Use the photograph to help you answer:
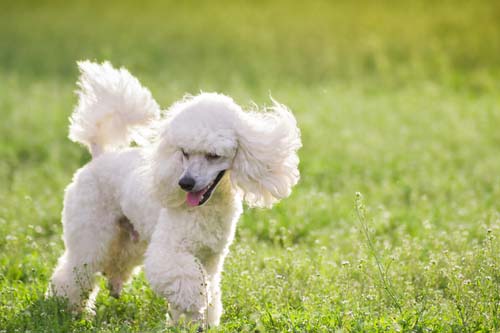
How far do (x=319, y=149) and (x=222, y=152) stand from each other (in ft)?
20.8

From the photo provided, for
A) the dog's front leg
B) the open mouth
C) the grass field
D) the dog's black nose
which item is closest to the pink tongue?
the open mouth

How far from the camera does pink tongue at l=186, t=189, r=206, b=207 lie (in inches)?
180

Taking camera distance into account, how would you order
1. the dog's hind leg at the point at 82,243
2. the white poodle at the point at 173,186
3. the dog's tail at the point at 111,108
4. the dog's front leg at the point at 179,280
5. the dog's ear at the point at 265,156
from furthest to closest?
the dog's tail at the point at 111,108 < the dog's hind leg at the point at 82,243 < the dog's ear at the point at 265,156 < the white poodle at the point at 173,186 < the dog's front leg at the point at 179,280

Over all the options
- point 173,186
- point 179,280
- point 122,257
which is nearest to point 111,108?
point 122,257

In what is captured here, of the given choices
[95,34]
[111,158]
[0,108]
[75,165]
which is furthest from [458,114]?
[95,34]

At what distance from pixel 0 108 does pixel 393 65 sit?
29.2 ft

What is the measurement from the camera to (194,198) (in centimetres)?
460

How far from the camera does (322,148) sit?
10.9m

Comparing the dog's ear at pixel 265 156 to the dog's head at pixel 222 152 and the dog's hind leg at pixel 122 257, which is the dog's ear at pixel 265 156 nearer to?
the dog's head at pixel 222 152

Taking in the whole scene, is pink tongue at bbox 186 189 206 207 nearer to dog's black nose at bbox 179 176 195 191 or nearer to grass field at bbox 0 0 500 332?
dog's black nose at bbox 179 176 195 191

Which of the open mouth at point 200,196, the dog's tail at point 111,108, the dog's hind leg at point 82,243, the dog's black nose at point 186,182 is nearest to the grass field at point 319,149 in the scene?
the dog's hind leg at point 82,243

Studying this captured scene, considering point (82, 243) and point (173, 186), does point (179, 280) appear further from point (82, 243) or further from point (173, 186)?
point (82, 243)

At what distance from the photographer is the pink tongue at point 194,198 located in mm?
4582

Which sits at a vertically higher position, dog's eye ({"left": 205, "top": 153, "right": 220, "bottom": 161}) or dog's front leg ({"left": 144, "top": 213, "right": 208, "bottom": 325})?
dog's eye ({"left": 205, "top": 153, "right": 220, "bottom": 161})
